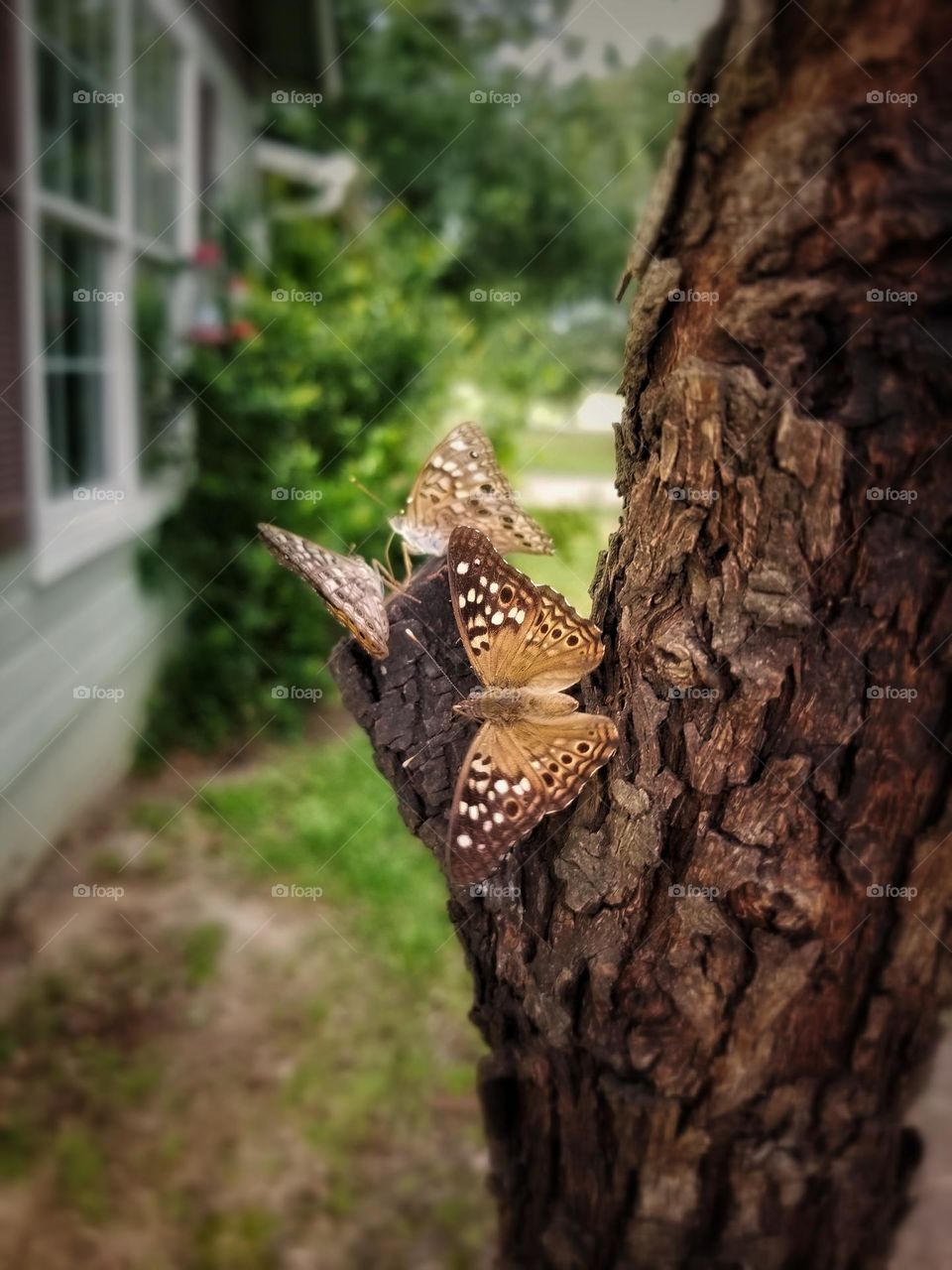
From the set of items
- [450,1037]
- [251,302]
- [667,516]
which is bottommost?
[450,1037]

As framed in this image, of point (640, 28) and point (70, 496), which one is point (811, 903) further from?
point (70, 496)

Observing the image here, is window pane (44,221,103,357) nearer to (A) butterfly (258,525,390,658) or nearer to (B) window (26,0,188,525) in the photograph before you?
(B) window (26,0,188,525)

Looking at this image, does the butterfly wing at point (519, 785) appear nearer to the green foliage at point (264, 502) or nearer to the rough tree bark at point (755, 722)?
the rough tree bark at point (755, 722)

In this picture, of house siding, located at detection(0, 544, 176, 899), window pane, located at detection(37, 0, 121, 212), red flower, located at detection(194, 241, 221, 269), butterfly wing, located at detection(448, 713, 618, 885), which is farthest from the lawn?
red flower, located at detection(194, 241, 221, 269)

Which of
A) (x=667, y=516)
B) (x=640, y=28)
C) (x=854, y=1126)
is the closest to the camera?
(x=667, y=516)

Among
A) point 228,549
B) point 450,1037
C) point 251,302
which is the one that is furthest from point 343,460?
point 450,1037

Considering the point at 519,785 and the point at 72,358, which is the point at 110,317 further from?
the point at 519,785

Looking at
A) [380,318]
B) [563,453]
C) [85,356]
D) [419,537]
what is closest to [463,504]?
[419,537]
